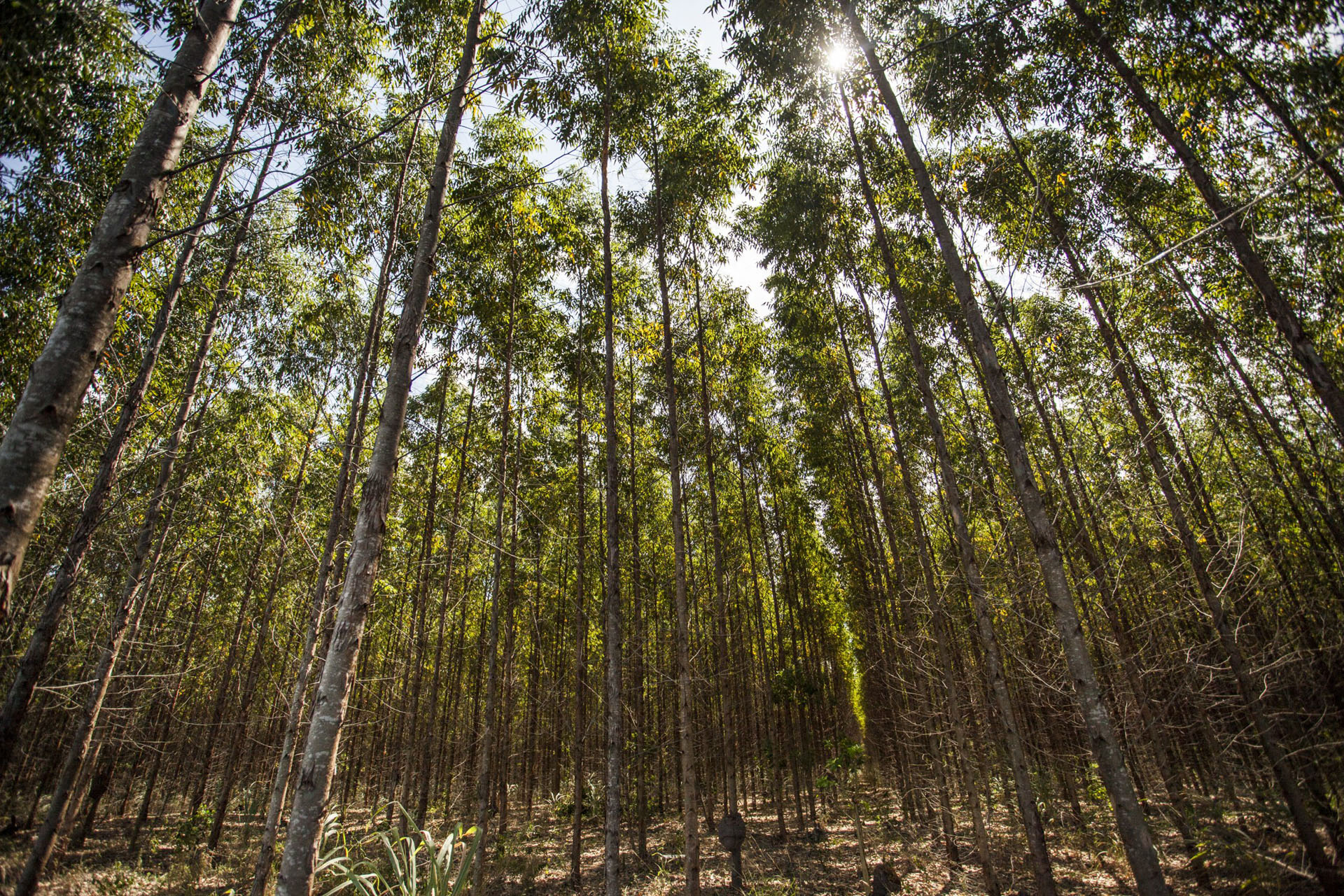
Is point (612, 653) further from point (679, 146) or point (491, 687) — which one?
point (679, 146)

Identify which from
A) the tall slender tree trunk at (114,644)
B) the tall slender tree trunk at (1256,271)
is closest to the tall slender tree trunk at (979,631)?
the tall slender tree trunk at (1256,271)

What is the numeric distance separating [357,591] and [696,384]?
863 centimetres

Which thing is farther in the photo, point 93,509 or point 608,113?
point 608,113

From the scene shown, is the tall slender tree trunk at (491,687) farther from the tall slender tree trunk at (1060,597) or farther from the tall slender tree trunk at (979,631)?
the tall slender tree trunk at (979,631)

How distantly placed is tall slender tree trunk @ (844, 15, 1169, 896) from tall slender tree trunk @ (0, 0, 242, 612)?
5.32 meters

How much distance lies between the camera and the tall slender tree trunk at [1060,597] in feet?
11.0

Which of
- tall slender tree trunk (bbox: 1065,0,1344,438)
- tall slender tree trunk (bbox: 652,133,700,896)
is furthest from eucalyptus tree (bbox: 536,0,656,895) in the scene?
tall slender tree trunk (bbox: 1065,0,1344,438)

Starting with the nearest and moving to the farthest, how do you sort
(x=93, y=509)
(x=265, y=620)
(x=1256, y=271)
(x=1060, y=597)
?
(x=1060, y=597)
(x=1256, y=271)
(x=93, y=509)
(x=265, y=620)

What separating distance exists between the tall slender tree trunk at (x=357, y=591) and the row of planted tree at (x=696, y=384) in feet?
0.09

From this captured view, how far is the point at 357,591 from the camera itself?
9.86 ft

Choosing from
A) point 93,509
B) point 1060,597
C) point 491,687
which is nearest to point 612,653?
point 491,687

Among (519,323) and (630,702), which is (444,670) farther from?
(519,323)

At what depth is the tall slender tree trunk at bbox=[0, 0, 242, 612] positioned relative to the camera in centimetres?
193

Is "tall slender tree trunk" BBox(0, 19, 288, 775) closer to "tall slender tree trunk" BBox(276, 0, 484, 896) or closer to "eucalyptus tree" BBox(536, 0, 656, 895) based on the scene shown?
"tall slender tree trunk" BBox(276, 0, 484, 896)
